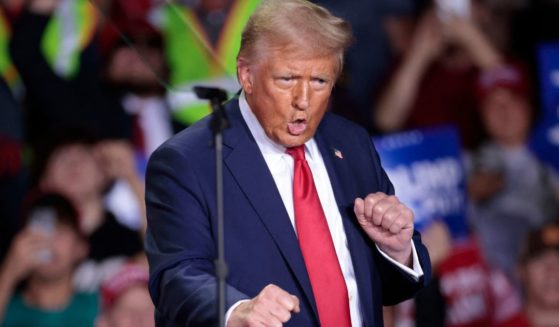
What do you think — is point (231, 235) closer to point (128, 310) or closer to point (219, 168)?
point (219, 168)

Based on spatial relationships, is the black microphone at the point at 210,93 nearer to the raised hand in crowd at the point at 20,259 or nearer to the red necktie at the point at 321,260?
the red necktie at the point at 321,260

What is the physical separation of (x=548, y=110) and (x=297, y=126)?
125 inches

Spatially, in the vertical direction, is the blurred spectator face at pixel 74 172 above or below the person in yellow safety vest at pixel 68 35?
below

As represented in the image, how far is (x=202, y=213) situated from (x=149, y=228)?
0.12 metres

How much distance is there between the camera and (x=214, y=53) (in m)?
2.34

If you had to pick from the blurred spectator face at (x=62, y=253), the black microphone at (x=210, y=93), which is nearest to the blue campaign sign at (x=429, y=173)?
the blurred spectator face at (x=62, y=253)

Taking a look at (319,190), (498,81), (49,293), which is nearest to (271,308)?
(319,190)

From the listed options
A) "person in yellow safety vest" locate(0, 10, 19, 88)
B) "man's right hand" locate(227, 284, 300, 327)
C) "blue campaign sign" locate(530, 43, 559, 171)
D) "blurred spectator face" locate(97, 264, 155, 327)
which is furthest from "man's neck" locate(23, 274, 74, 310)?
"man's right hand" locate(227, 284, 300, 327)

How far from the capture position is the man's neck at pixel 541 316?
4828 millimetres

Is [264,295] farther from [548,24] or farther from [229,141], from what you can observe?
[548,24]

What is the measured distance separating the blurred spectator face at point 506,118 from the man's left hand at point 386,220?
304 centimetres

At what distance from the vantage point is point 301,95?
2236 millimetres

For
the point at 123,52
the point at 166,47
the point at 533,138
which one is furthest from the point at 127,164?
the point at 166,47

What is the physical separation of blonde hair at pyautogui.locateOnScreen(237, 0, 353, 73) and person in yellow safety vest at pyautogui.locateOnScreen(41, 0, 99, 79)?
254 cm
